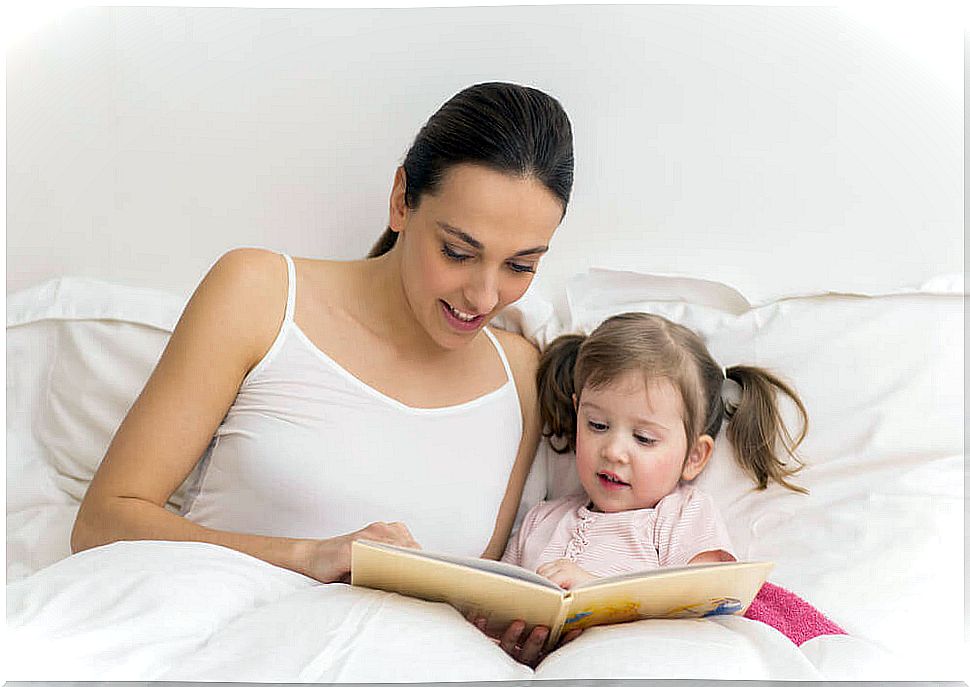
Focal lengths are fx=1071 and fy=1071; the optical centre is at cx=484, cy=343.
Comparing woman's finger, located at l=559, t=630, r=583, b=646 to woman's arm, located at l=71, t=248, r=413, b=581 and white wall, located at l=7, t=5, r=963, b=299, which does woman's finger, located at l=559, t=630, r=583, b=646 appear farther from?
white wall, located at l=7, t=5, r=963, b=299

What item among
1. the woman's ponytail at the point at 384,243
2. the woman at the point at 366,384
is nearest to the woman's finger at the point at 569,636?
the woman at the point at 366,384

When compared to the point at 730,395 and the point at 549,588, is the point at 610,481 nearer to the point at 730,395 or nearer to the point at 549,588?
the point at 730,395

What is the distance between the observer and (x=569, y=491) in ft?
4.48

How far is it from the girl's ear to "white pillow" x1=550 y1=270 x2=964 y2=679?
24mm

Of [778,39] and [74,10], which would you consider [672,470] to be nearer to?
[778,39]

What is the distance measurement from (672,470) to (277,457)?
453 mm

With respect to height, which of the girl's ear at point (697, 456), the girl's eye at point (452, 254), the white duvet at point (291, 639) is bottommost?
the white duvet at point (291, 639)

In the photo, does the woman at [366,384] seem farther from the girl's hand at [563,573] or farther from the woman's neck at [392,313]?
the girl's hand at [563,573]

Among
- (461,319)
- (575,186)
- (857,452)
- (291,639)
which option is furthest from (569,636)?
(575,186)

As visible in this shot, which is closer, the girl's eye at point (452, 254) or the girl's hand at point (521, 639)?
the girl's hand at point (521, 639)

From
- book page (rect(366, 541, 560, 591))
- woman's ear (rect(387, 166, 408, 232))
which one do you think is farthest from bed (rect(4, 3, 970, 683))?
book page (rect(366, 541, 560, 591))

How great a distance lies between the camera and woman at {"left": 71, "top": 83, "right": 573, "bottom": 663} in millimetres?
1146

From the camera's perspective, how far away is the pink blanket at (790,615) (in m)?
1.05

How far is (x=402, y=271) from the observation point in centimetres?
127
